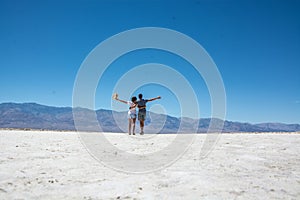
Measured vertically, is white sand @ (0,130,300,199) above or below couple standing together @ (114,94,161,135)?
below

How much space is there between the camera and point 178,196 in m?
4.00

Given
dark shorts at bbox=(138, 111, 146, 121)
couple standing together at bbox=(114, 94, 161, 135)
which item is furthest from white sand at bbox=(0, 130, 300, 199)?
dark shorts at bbox=(138, 111, 146, 121)

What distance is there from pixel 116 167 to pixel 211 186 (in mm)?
2558

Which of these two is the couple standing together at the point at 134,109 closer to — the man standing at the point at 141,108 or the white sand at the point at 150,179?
the man standing at the point at 141,108

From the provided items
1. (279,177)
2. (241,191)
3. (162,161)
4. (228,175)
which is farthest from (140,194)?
(279,177)

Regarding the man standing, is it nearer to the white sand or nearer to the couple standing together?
the couple standing together

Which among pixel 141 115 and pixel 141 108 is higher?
pixel 141 108

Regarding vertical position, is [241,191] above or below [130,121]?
below

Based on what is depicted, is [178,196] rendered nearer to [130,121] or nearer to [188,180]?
[188,180]

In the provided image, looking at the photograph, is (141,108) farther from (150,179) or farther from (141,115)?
(150,179)

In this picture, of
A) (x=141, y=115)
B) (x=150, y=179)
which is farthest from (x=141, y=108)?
(x=150, y=179)

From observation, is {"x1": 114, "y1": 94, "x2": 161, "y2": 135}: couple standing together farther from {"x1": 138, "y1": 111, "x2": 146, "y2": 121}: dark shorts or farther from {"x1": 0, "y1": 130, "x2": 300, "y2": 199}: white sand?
{"x1": 0, "y1": 130, "x2": 300, "y2": 199}: white sand

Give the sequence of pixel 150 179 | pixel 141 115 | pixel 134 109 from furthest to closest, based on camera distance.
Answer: pixel 141 115, pixel 134 109, pixel 150 179

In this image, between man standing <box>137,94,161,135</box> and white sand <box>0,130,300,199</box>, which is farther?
man standing <box>137,94,161,135</box>
